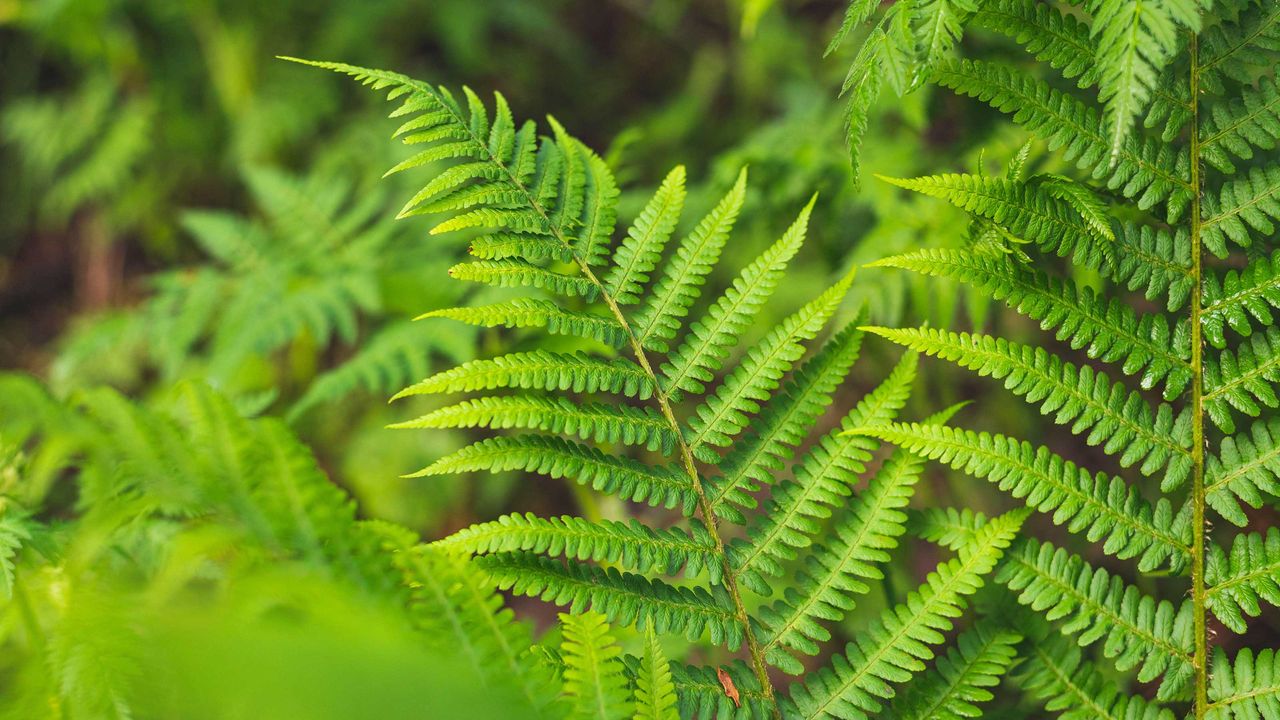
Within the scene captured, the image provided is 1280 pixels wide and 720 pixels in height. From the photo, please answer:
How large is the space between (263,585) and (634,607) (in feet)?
1.54

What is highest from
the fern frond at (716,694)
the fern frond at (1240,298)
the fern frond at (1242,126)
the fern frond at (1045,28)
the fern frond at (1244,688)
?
the fern frond at (1045,28)

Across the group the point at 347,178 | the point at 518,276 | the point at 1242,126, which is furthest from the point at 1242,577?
the point at 347,178

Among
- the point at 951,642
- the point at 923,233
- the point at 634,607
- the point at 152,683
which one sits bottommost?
the point at 951,642

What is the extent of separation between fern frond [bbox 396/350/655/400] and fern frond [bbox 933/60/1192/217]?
0.62m

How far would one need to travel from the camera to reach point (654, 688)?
993mm

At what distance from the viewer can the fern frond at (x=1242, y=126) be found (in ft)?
3.66

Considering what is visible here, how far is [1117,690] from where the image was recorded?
116 centimetres

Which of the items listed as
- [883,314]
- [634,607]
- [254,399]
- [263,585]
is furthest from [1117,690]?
[254,399]

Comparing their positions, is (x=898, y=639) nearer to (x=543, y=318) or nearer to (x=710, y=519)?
(x=710, y=519)

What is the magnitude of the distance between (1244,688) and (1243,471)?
0.28 m

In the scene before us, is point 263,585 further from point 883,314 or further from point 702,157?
point 702,157

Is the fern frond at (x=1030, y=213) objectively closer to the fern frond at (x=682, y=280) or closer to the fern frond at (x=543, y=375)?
the fern frond at (x=682, y=280)

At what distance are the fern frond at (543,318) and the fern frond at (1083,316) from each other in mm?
417

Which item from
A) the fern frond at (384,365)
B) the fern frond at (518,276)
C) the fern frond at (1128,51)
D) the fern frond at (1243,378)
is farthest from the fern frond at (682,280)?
the fern frond at (384,365)
